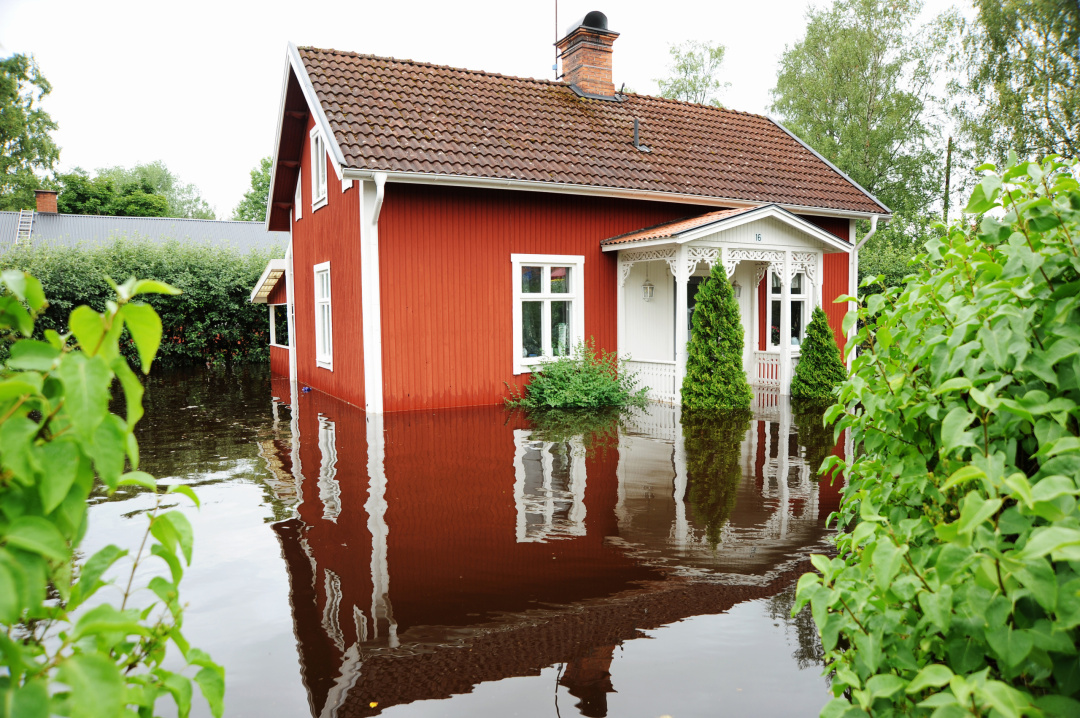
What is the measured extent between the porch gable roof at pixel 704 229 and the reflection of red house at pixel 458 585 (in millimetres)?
5089

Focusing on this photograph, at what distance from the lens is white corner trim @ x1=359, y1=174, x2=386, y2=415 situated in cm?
1112

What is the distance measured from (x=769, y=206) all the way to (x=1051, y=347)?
11.2 metres

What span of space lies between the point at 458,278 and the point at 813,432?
580 centimetres

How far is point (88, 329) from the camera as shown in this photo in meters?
1.21

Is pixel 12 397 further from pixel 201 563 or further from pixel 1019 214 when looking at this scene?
pixel 201 563

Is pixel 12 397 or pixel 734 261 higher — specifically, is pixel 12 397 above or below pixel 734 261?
below

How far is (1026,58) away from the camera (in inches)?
969

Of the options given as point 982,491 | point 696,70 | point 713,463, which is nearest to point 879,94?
point 696,70

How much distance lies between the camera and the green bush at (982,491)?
139 cm

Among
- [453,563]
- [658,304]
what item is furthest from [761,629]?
[658,304]

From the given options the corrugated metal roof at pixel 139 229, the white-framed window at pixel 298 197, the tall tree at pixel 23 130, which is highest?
the tall tree at pixel 23 130

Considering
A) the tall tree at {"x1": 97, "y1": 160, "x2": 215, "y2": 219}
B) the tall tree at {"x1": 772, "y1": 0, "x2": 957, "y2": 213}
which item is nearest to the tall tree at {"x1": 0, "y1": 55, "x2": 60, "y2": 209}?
the tall tree at {"x1": 772, "y1": 0, "x2": 957, "y2": 213}

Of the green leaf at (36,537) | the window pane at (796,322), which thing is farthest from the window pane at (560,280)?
the green leaf at (36,537)

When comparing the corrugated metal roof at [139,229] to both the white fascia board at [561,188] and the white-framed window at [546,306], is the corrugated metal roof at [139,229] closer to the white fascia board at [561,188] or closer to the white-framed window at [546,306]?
the white-framed window at [546,306]
